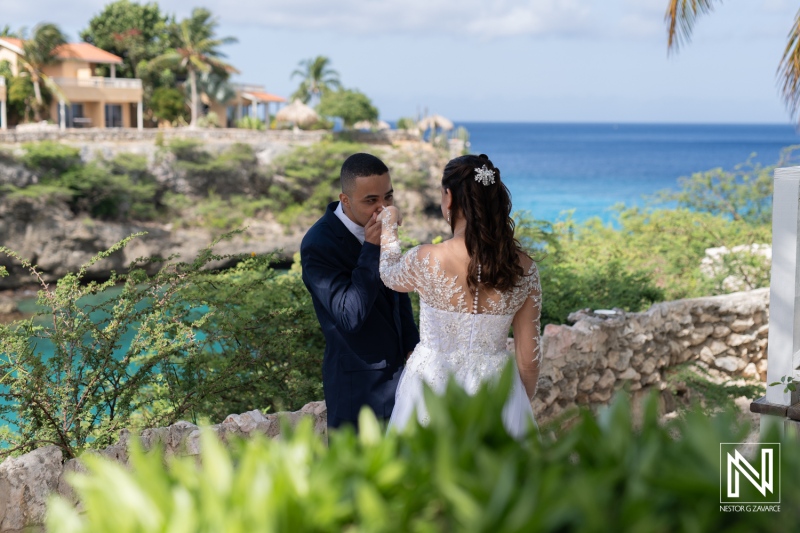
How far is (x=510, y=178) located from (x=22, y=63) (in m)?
50.4

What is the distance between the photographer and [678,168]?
281ft

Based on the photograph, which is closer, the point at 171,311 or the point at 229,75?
the point at 171,311

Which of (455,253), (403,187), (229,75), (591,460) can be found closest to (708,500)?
(591,460)

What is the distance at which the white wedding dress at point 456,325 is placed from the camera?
2.95 m

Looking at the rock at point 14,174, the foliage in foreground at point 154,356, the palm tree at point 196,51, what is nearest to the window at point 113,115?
the palm tree at point 196,51

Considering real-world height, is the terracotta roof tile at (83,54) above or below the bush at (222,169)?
above

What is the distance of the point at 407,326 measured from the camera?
11.4 ft

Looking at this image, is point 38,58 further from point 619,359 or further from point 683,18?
point 619,359

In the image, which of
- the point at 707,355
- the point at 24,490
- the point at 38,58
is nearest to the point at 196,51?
the point at 38,58

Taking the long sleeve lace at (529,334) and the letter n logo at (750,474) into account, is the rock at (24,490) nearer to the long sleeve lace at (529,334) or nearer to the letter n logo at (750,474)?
the long sleeve lace at (529,334)

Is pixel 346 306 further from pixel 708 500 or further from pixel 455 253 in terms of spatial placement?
pixel 708 500

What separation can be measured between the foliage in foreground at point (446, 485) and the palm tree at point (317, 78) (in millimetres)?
59269

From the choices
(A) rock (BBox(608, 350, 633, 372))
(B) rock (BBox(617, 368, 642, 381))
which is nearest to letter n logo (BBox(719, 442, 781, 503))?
(A) rock (BBox(608, 350, 633, 372))

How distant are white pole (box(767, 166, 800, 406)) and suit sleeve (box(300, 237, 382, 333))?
2624 mm
